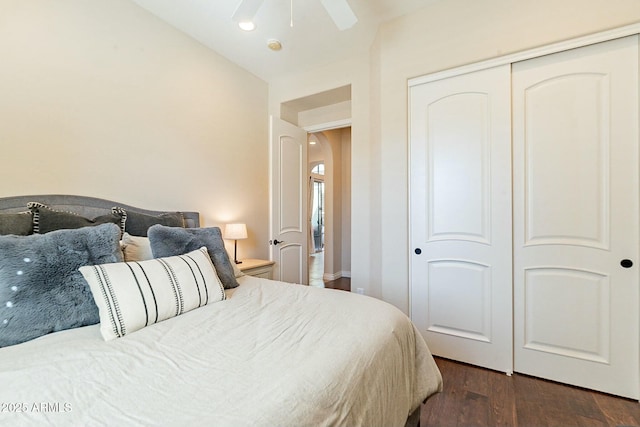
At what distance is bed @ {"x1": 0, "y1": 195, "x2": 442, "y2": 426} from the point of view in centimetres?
66

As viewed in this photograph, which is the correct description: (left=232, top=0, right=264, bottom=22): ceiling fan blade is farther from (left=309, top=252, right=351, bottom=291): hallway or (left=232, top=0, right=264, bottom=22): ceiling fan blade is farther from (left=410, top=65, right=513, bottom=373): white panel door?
(left=309, top=252, right=351, bottom=291): hallway

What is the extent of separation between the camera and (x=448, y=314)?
2223mm

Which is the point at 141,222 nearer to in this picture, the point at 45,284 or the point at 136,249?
the point at 136,249

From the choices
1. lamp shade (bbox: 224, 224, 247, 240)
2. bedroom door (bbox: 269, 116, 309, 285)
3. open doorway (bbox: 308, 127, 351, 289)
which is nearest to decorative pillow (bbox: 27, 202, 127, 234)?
lamp shade (bbox: 224, 224, 247, 240)

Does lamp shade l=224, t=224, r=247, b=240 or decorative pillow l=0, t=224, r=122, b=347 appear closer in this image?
decorative pillow l=0, t=224, r=122, b=347

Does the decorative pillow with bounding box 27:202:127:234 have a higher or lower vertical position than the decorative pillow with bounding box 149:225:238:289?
higher

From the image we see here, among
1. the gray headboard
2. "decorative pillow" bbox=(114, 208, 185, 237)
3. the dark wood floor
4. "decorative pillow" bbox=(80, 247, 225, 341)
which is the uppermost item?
the gray headboard

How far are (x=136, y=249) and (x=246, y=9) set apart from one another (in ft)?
4.92

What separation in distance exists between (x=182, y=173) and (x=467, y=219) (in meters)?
2.44

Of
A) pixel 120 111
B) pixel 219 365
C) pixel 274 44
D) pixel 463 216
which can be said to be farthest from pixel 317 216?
pixel 219 365

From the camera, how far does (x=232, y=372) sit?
817mm

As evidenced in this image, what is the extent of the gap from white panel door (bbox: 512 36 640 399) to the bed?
3.91 ft

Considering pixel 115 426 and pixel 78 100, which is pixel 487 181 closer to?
pixel 115 426

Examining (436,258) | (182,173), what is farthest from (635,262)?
(182,173)
